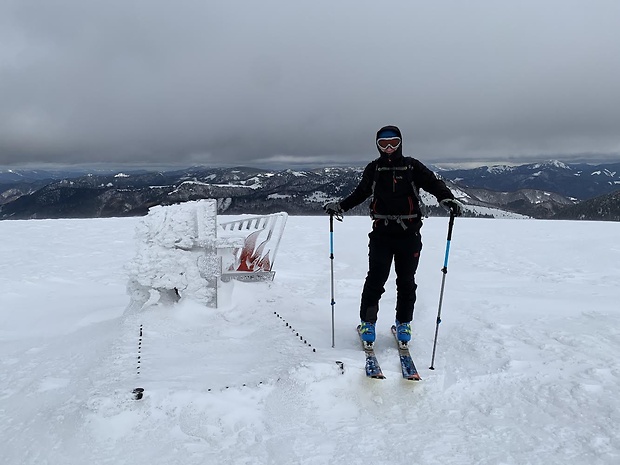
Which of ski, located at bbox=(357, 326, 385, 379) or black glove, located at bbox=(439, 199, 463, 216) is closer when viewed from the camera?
ski, located at bbox=(357, 326, 385, 379)

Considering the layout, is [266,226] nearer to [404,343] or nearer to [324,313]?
[324,313]

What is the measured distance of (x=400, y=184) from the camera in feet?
15.4

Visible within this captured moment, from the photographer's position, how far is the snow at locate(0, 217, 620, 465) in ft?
10.2

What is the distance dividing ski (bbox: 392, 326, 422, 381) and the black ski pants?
0.32 metres

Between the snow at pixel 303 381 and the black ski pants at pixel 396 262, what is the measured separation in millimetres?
551

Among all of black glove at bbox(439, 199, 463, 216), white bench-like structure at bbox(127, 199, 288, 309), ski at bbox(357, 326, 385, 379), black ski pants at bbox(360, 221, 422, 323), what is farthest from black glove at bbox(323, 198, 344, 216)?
white bench-like structure at bbox(127, 199, 288, 309)

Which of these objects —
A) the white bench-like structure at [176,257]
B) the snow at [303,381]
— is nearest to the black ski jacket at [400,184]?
the snow at [303,381]

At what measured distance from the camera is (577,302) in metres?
6.71

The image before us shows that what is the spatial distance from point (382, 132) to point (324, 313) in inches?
132

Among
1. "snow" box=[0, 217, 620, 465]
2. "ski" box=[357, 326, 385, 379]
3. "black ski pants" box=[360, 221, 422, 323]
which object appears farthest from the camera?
"black ski pants" box=[360, 221, 422, 323]

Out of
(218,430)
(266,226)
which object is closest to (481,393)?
(218,430)

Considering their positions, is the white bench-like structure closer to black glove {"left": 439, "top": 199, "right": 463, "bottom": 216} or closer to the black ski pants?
the black ski pants

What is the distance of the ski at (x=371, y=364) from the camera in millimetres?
4125

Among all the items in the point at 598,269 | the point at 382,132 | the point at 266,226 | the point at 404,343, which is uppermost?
the point at 382,132
